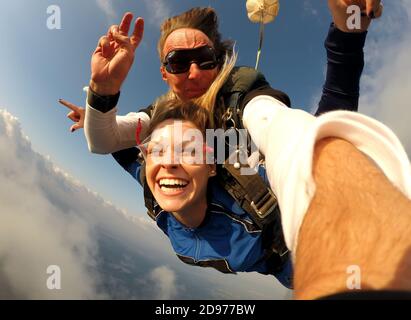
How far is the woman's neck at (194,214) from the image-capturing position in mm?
1384

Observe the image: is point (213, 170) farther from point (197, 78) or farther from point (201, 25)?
point (201, 25)

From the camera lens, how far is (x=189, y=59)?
1.47 m

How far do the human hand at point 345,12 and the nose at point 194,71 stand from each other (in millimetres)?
675

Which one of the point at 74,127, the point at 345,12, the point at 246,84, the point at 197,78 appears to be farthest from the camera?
the point at 74,127

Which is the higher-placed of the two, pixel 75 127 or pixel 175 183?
pixel 75 127

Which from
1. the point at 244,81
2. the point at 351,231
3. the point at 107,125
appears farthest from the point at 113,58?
the point at 351,231

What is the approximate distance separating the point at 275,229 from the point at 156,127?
767 mm

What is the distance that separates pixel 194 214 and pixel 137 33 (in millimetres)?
888

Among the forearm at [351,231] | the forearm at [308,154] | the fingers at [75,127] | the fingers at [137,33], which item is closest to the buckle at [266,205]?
the forearm at [308,154]

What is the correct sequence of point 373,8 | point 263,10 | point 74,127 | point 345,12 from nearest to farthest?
point 373,8
point 345,12
point 74,127
point 263,10

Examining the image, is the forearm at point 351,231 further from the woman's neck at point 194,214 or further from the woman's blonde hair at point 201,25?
the woman's blonde hair at point 201,25

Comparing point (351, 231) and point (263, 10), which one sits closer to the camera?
point (351, 231)
